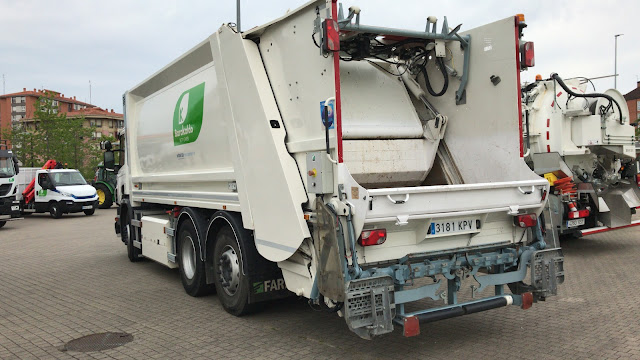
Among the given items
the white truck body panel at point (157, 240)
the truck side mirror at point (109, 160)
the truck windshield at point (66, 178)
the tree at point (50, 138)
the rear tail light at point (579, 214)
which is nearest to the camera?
the white truck body panel at point (157, 240)

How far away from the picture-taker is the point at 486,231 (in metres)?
5.11

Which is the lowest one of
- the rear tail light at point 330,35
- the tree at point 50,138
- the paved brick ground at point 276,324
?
the paved brick ground at point 276,324

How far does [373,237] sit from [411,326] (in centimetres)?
73

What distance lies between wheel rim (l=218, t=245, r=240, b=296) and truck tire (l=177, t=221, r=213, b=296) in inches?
24.8

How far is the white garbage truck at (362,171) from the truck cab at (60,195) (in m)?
16.1

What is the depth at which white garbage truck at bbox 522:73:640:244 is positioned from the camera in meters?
9.60

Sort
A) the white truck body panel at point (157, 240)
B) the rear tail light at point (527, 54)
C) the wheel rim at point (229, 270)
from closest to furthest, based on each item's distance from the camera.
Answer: the rear tail light at point (527, 54)
the wheel rim at point (229, 270)
the white truck body panel at point (157, 240)

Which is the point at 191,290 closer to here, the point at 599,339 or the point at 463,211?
the point at 463,211

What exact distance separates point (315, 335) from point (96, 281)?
15.0ft

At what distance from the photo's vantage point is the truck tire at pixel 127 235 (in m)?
9.84

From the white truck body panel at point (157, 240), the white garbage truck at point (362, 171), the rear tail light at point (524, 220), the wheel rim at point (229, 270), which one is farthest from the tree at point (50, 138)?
the rear tail light at point (524, 220)

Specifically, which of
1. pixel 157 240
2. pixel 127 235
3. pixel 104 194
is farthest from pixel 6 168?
pixel 157 240

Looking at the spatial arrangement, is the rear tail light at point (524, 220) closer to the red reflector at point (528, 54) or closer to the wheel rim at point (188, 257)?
the red reflector at point (528, 54)

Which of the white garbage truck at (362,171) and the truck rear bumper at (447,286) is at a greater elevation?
the white garbage truck at (362,171)
